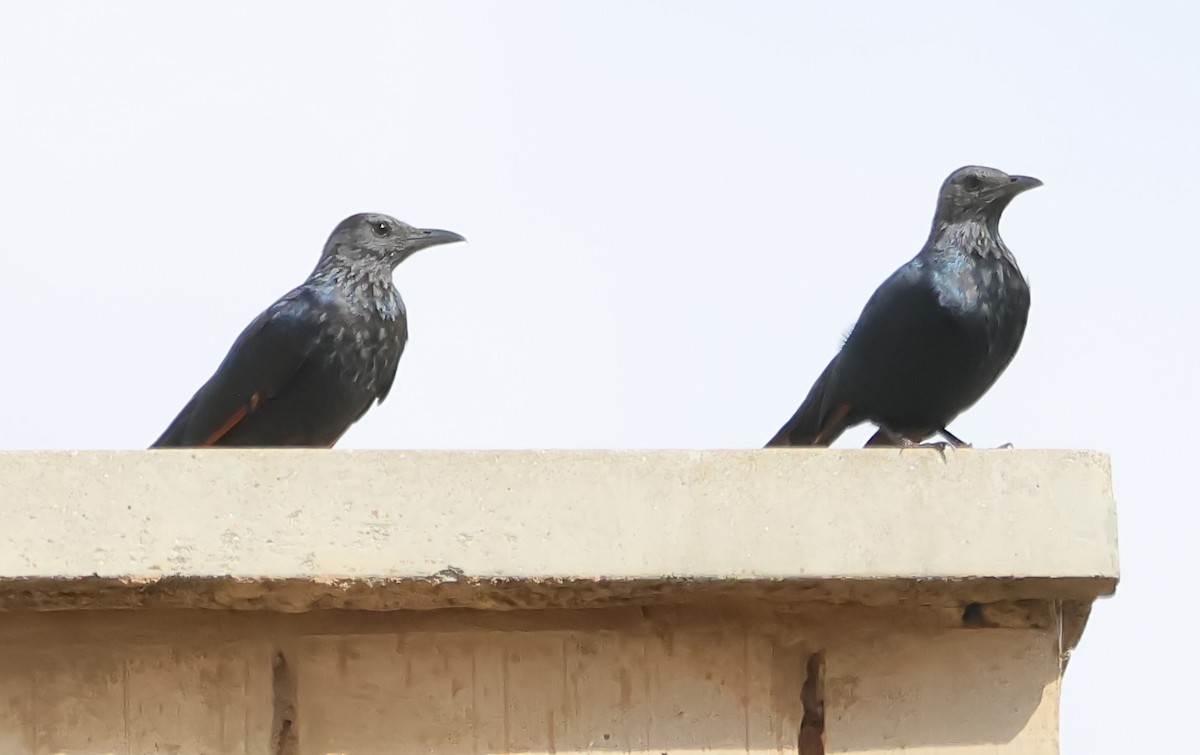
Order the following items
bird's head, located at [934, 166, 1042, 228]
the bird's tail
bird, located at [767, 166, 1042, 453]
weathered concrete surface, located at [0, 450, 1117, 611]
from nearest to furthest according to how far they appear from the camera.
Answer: weathered concrete surface, located at [0, 450, 1117, 611], bird, located at [767, 166, 1042, 453], the bird's tail, bird's head, located at [934, 166, 1042, 228]

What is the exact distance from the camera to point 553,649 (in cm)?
318

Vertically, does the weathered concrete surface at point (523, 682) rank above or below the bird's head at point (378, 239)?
below

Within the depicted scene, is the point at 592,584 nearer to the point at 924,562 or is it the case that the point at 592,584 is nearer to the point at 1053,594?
the point at 924,562

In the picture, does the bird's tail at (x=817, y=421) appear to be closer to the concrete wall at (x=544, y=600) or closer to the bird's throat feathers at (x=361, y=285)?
the bird's throat feathers at (x=361, y=285)

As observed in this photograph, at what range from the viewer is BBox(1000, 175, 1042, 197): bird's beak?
5.85 meters

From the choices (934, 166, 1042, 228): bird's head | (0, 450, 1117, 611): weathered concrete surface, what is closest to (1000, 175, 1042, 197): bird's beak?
(934, 166, 1042, 228): bird's head

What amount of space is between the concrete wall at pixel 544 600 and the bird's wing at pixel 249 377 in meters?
2.42

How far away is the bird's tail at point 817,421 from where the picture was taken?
5418mm

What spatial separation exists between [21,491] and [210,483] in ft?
1.06

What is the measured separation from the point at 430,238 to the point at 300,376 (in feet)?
3.45

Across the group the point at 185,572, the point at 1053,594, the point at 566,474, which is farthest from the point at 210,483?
the point at 1053,594

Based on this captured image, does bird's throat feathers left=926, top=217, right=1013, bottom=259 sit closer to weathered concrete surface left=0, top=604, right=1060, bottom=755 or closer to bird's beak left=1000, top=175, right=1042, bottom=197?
bird's beak left=1000, top=175, right=1042, bottom=197

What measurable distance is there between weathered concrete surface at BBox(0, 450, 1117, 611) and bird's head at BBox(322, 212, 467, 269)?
10.6 feet

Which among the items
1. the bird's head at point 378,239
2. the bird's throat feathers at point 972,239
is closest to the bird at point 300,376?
the bird's head at point 378,239
